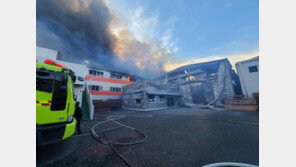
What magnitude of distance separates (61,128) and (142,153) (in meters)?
2.82

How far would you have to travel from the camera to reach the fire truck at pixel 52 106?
2842mm

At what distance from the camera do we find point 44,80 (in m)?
3.07

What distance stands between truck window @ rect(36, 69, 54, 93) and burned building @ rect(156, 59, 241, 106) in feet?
59.3

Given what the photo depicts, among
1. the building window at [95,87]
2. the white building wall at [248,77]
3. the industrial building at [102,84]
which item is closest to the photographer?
the white building wall at [248,77]

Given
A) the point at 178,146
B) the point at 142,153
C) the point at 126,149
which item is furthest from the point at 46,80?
the point at 178,146

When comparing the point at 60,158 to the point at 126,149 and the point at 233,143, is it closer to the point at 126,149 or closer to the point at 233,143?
the point at 126,149

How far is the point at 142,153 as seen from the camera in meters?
3.10

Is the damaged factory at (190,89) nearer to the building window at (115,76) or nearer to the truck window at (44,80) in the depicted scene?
Result: the building window at (115,76)

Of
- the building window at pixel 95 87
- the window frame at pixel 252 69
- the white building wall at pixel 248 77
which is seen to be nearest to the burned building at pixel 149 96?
the building window at pixel 95 87

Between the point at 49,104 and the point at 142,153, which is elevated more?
the point at 49,104

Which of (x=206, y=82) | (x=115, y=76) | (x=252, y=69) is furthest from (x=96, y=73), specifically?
(x=252, y=69)

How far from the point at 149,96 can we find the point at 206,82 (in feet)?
38.6

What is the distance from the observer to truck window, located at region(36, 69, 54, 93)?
297cm

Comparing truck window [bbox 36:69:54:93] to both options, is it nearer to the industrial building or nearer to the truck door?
the truck door
